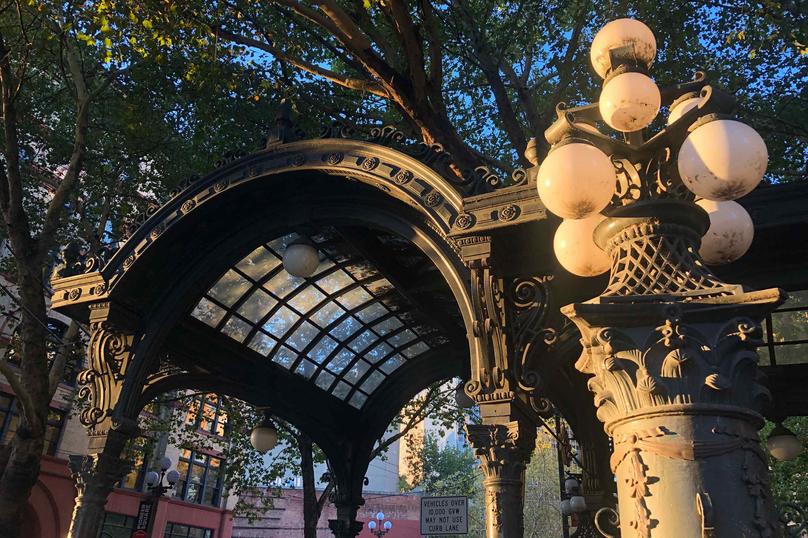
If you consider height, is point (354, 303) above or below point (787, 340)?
above

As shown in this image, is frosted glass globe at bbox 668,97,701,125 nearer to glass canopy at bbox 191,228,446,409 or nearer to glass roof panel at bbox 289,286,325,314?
glass canopy at bbox 191,228,446,409

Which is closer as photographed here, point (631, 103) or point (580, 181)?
point (580, 181)

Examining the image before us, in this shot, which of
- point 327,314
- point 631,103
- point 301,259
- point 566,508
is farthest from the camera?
point 566,508

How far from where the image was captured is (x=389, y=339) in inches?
416

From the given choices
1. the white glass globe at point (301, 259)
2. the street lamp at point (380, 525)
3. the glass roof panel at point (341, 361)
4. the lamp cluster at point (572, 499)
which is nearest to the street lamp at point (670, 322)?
the white glass globe at point (301, 259)

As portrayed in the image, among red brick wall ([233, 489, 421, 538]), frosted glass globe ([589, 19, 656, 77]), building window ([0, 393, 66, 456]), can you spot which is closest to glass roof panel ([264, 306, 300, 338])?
frosted glass globe ([589, 19, 656, 77])

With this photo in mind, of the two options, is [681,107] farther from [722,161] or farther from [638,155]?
[722,161]

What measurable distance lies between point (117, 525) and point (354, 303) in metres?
19.4

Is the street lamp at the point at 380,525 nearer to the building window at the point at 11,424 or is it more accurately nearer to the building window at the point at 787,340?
the building window at the point at 11,424

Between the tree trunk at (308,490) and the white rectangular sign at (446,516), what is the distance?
5.75 meters

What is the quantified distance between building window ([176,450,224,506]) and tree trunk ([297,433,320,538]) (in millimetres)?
12745

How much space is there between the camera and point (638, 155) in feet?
11.3

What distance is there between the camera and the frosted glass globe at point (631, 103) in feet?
12.3

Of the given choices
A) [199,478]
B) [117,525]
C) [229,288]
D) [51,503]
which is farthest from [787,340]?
[199,478]
